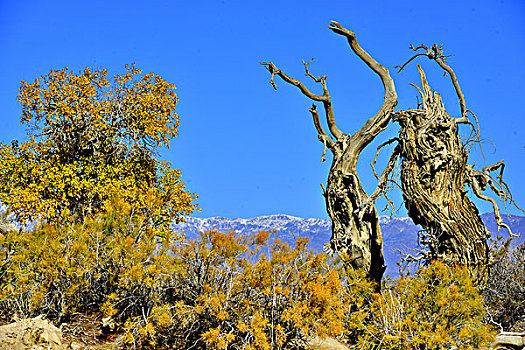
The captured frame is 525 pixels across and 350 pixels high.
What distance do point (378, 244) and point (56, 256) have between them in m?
5.43

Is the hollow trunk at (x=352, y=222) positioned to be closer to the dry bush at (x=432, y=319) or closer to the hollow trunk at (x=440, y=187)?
the hollow trunk at (x=440, y=187)

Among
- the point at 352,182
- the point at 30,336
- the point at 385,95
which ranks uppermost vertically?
the point at 385,95

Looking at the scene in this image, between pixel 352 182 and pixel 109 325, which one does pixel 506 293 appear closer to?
pixel 352 182

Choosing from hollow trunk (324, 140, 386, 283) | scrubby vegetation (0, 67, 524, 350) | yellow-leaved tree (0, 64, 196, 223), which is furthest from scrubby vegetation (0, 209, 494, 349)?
yellow-leaved tree (0, 64, 196, 223)

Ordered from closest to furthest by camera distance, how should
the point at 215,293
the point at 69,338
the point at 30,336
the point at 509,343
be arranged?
the point at 30,336, the point at 215,293, the point at 69,338, the point at 509,343

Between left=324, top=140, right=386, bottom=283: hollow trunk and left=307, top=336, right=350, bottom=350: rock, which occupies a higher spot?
left=324, top=140, right=386, bottom=283: hollow trunk

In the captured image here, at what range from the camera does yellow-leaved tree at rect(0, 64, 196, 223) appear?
1512 cm

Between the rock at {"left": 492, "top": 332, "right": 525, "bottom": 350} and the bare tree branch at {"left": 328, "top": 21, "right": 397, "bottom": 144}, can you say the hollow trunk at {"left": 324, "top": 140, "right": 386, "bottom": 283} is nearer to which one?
the bare tree branch at {"left": 328, "top": 21, "right": 397, "bottom": 144}

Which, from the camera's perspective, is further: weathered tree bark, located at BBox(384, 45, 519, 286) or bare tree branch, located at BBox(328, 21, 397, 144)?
bare tree branch, located at BBox(328, 21, 397, 144)

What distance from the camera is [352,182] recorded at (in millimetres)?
9406

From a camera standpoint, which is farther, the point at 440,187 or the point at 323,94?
the point at 323,94

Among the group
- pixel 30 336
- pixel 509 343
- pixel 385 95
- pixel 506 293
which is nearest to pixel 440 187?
pixel 385 95

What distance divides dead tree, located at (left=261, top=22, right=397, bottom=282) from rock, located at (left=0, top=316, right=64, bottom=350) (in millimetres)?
4741

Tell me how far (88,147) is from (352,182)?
9.54 metres
